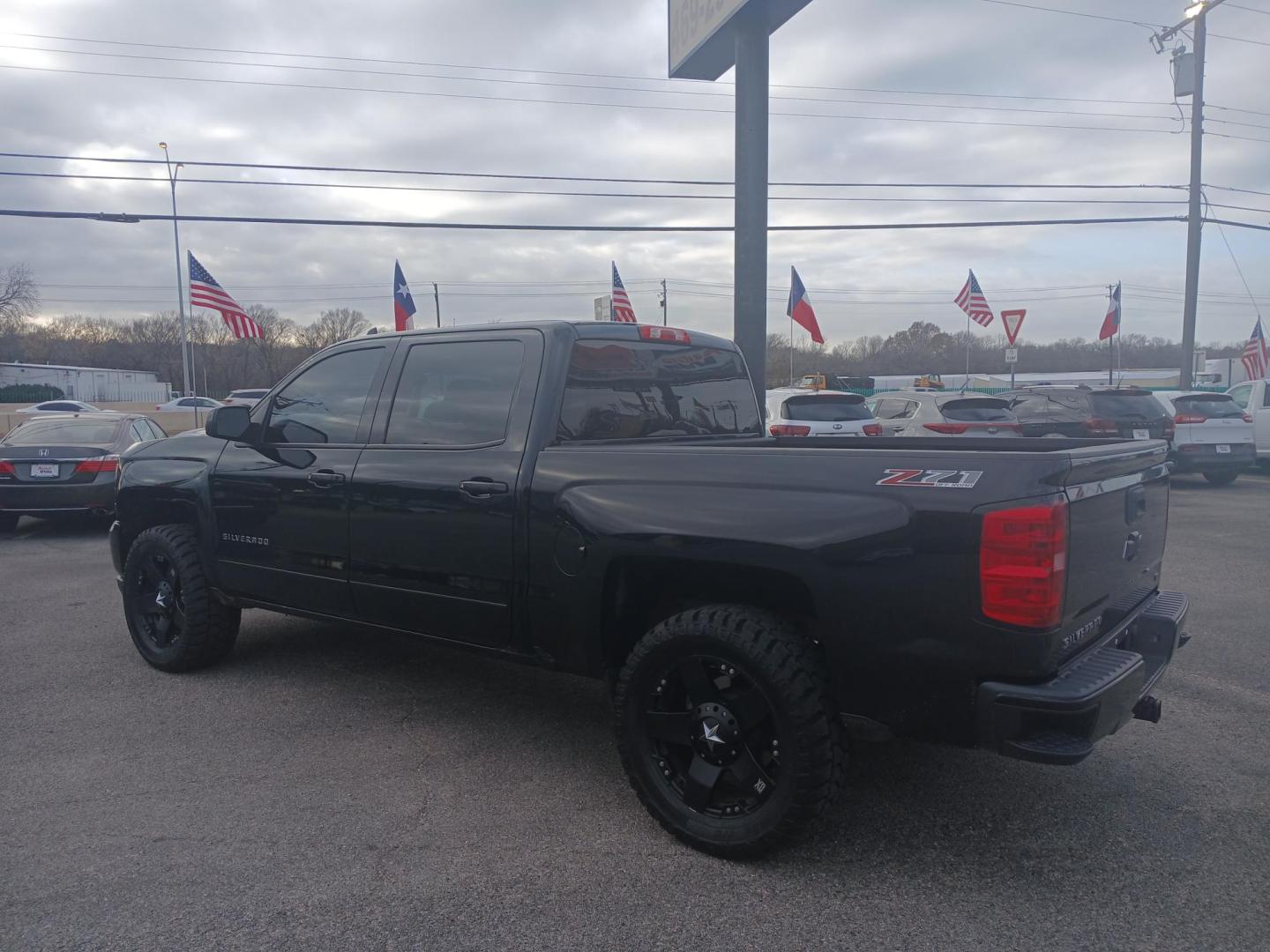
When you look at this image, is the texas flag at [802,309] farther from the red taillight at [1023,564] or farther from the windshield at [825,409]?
the red taillight at [1023,564]

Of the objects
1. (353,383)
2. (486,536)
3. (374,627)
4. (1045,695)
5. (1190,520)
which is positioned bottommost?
(1190,520)

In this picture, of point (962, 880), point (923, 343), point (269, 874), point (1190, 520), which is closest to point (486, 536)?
point (269, 874)

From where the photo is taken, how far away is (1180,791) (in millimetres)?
3756

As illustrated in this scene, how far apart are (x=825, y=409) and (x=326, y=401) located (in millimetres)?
10290

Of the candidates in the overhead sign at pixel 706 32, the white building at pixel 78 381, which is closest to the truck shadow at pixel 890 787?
the overhead sign at pixel 706 32

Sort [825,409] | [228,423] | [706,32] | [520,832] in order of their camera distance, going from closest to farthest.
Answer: [520,832], [228,423], [825,409], [706,32]

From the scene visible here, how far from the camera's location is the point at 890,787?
387 cm

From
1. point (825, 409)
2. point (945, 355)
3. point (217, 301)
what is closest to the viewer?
point (825, 409)

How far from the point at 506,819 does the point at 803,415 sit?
433 inches

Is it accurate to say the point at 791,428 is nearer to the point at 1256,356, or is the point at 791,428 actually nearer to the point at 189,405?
the point at 1256,356

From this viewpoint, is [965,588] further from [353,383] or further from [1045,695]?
[353,383]

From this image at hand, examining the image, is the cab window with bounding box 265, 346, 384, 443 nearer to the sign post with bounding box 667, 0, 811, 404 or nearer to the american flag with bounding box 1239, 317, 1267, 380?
the sign post with bounding box 667, 0, 811, 404

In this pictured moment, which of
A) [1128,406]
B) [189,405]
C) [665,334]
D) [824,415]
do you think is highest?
[665,334]

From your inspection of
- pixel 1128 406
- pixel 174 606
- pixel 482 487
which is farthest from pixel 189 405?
pixel 482 487
